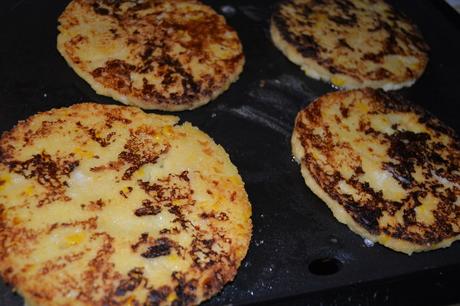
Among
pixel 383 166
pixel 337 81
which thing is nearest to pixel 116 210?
pixel 383 166

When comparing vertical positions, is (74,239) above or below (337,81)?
below

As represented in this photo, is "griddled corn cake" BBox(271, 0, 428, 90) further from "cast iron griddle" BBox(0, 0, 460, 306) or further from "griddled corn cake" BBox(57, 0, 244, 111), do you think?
"griddled corn cake" BBox(57, 0, 244, 111)

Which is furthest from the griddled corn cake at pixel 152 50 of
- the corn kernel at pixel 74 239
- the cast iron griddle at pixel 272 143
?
the corn kernel at pixel 74 239

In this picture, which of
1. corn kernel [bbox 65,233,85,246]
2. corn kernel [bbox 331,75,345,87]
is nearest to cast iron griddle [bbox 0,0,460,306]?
corn kernel [bbox 331,75,345,87]

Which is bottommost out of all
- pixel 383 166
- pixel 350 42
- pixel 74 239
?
pixel 74 239

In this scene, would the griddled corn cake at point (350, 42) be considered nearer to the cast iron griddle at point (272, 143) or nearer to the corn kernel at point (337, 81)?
the corn kernel at point (337, 81)

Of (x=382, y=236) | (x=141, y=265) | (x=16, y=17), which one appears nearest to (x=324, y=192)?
(x=382, y=236)

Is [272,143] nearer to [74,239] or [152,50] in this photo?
[152,50]
